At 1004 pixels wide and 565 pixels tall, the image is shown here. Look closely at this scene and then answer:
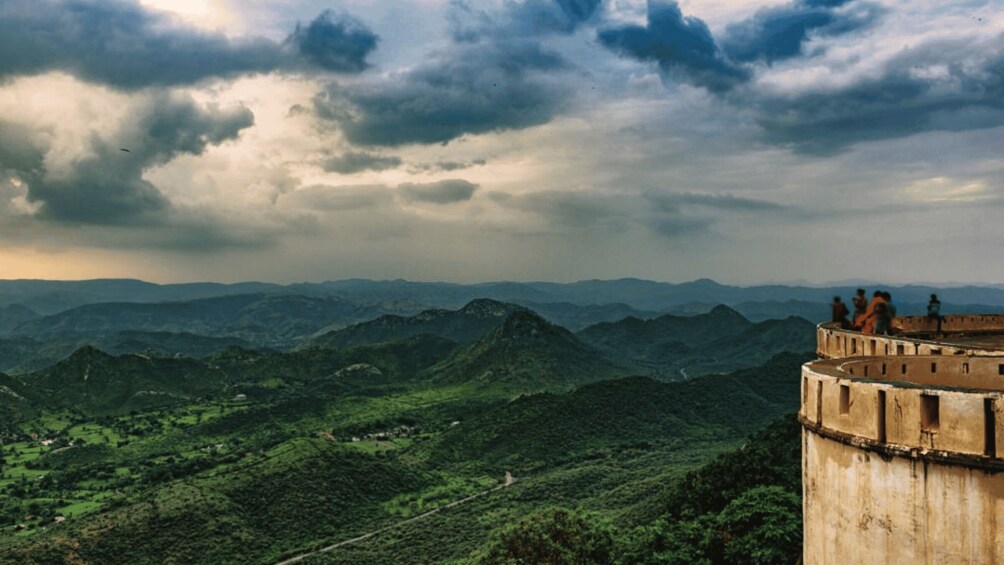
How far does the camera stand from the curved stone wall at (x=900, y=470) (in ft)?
26.8

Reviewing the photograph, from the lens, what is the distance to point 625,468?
90.2m

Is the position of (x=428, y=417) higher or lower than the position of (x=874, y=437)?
lower

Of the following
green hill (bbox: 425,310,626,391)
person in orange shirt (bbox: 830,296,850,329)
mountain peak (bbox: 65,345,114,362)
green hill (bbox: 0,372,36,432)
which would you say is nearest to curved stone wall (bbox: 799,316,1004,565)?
person in orange shirt (bbox: 830,296,850,329)

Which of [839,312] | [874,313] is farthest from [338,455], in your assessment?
[874,313]

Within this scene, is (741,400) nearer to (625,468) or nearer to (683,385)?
(683,385)

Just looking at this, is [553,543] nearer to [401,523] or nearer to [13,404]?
[401,523]

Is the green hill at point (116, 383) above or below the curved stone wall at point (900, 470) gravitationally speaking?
below

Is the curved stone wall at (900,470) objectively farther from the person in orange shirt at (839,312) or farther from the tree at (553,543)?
the tree at (553,543)

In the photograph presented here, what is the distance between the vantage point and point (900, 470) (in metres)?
8.76

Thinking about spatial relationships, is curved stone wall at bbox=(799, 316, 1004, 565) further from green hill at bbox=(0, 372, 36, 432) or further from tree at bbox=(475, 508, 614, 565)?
green hill at bbox=(0, 372, 36, 432)

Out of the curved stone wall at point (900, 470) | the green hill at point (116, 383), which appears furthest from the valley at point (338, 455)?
the curved stone wall at point (900, 470)

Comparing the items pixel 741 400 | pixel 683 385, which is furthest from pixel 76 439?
pixel 741 400

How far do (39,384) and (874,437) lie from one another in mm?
200660

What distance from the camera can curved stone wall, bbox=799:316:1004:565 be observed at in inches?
322
